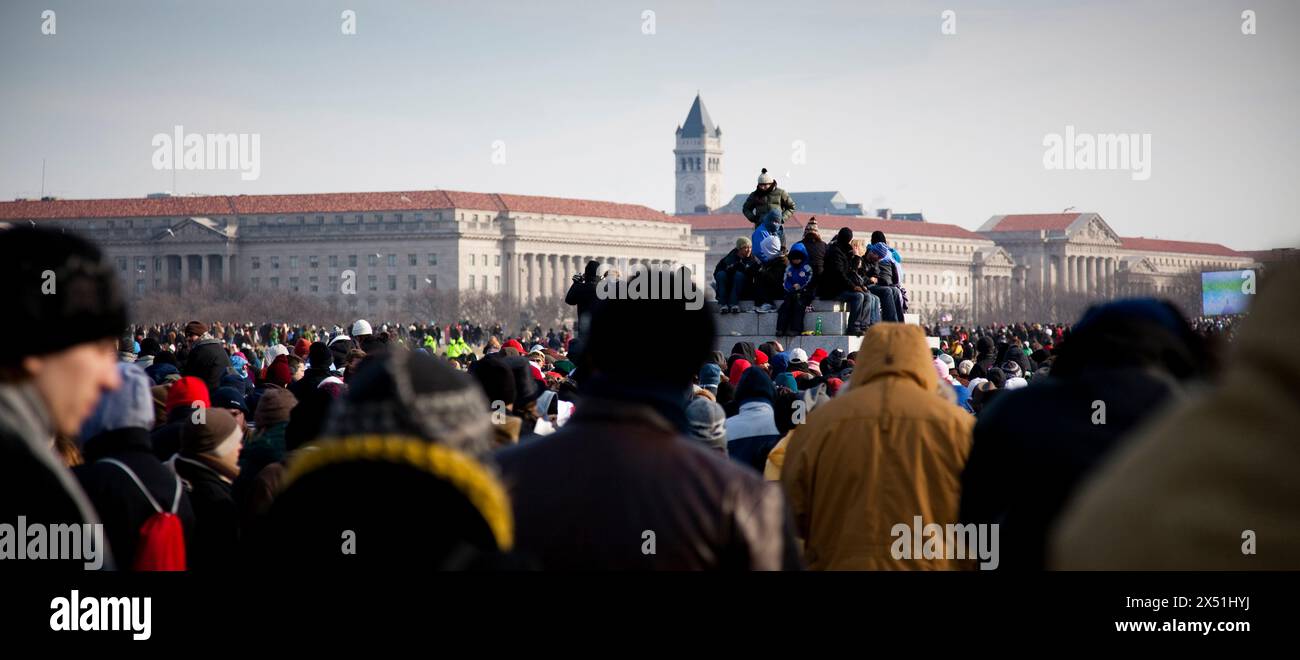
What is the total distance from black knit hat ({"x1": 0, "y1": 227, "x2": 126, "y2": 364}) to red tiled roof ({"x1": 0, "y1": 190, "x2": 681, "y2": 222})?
156558 millimetres

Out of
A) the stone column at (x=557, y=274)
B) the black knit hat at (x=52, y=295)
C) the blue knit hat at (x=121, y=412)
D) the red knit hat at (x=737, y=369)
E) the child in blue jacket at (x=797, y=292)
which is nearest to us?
the black knit hat at (x=52, y=295)

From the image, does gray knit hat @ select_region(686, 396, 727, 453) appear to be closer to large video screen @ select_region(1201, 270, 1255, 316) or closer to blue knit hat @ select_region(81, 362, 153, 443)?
blue knit hat @ select_region(81, 362, 153, 443)

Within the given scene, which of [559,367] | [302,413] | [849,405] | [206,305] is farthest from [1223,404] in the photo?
[206,305]

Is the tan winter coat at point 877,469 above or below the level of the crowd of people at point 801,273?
below

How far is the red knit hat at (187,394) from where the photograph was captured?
952 cm

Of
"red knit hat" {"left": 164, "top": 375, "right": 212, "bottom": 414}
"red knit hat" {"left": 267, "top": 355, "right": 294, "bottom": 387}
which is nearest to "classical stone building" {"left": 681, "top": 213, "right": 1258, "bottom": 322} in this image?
"red knit hat" {"left": 267, "top": 355, "right": 294, "bottom": 387}

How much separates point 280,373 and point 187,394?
4.14m

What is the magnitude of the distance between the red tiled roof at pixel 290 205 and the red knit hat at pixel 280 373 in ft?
478

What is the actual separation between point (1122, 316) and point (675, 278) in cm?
133

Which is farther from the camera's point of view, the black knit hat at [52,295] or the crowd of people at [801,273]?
the crowd of people at [801,273]

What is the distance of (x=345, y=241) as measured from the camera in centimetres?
16038

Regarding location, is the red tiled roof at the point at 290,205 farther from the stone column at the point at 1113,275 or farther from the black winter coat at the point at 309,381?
the black winter coat at the point at 309,381

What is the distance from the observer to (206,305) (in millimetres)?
125688

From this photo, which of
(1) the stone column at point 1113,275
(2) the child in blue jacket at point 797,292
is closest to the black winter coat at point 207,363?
(2) the child in blue jacket at point 797,292
